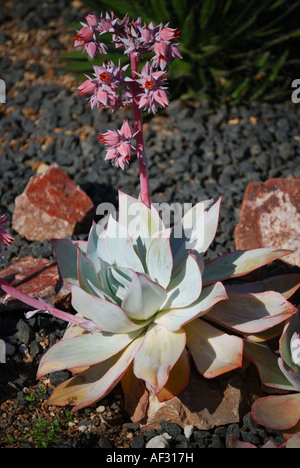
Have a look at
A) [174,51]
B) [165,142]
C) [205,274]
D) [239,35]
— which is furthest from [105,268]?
[239,35]

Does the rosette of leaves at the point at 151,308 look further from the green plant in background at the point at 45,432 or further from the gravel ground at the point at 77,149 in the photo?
the gravel ground at the point at 77,149

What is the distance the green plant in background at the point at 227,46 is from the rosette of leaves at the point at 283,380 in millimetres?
2172

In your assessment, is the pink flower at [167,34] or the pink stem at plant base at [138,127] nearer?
the pink flower at [167,34]

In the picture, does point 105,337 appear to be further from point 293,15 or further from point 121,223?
point 293,15

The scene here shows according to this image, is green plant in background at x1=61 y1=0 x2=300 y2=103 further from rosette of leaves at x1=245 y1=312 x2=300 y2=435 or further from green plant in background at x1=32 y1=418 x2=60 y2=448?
green plant in background at x1=32 y1=418 x2=60 y2=448

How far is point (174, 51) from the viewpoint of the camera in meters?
1.79

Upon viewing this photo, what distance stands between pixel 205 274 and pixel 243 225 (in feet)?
2.14

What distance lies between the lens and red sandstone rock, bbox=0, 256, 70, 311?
2371 millimetres

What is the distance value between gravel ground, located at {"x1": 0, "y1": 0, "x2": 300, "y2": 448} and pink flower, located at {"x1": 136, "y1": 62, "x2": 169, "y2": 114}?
103cm

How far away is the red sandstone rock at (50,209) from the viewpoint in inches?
113

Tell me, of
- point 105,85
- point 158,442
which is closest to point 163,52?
point 105,85

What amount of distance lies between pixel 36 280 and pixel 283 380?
3.67 ft

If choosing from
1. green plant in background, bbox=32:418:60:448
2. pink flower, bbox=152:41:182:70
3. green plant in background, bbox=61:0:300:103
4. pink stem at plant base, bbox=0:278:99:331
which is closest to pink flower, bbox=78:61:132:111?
pink flower, bbox=152:41:182:70

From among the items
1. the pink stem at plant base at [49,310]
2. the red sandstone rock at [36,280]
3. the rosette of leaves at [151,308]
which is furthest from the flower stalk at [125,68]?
the red sandstone rock at [36,280]
